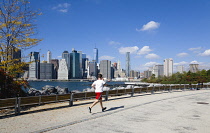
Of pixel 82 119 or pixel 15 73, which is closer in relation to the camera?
pixel 82 119

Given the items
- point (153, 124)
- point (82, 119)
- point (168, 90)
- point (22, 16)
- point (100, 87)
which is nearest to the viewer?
point (153, 124)

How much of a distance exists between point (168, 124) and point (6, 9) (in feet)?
41.0

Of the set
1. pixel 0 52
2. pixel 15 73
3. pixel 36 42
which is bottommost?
pixel 15 73

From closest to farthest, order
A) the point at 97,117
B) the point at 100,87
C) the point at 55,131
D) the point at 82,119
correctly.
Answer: the point at 55,131 < the point at 82,119 < the point at 97,117 < the point at 100,87

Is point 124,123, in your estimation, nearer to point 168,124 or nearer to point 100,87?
point 168,124

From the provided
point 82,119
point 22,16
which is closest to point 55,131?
point 82,119

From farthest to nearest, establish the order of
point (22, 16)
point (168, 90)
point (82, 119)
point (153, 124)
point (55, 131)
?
point (168, 90) → point (22, 16) → point (82, 119) → point (153, 124) → point (55, 131)

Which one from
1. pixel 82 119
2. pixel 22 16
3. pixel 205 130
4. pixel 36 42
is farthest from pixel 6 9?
pixel 205 130

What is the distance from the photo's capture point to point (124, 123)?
7316 millimetres

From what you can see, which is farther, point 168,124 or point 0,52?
point 0,52

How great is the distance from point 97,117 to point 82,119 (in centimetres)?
82

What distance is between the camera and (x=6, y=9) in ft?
42.8

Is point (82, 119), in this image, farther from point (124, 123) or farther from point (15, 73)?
point (15, 73)

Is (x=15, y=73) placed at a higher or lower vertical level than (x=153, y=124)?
higher
